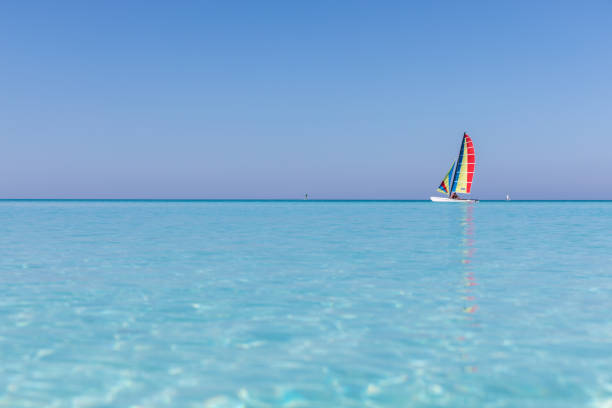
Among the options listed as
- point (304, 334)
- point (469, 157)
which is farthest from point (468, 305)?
point (469, 157)

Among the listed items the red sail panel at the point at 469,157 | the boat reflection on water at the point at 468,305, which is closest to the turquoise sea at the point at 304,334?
the boat reflection on water at the point at 468,305

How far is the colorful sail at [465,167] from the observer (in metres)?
93.2

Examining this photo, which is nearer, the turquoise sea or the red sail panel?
the turquoise sea

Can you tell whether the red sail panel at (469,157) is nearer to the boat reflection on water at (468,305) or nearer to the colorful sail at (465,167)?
the colorful sail at (465,167)

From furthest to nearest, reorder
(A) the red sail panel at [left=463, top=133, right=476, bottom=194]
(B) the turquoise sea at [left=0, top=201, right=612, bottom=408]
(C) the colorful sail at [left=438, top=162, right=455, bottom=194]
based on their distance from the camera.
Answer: (C) the colorful sail at [left=438, top=162, right=455, bottom=194] → (A) the red sail panel at [left=463, top=133, right=476, bottom=194] → (B) the turquoise sea at [left=0, top=201, right=612, bottom=408]

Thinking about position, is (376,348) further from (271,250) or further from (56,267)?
(271,250)

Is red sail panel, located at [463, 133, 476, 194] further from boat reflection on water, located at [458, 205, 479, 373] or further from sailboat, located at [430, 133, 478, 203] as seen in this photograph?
boat reflection on water, located at [458, 205, 479, 373]

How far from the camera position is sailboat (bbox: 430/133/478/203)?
3686 inches

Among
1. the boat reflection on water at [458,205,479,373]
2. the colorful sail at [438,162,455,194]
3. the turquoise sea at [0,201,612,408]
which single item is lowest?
the turquoise sea at [0,201,612,408]

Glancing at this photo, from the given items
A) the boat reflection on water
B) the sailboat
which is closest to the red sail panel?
the sailboat

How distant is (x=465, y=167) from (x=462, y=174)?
4.85 feet

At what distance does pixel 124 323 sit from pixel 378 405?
457cm

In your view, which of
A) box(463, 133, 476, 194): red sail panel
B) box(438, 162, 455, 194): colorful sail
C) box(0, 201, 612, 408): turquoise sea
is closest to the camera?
box(0, 201, 612, 408): turquoise sea

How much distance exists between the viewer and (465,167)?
315 feet
